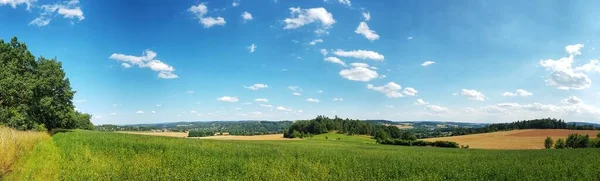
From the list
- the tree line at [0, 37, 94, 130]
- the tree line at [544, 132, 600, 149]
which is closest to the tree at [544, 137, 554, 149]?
the tree line at [544, 132, 600, 149]

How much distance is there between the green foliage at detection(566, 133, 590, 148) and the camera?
79.7 metres

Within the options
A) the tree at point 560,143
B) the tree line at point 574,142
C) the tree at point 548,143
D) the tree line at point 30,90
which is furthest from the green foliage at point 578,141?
the tree line at point 30,90

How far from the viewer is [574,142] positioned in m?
82.4

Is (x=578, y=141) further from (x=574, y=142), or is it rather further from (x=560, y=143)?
(x=560, y=143)

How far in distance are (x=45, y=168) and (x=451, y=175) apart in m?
19.3

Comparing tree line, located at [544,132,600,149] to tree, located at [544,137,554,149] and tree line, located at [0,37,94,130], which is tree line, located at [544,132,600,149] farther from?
tree line, located at [0,37,94,130]

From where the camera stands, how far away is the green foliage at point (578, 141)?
79.7 m

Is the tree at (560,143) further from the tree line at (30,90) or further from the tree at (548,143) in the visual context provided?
the tree line at (30,90)

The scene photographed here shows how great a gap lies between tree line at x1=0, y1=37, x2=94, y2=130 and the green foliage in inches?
3874

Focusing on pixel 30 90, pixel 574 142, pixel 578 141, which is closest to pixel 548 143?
pixel 574 142

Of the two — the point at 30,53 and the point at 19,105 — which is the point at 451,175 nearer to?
the point at 19,105

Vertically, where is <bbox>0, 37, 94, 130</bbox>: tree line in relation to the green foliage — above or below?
above

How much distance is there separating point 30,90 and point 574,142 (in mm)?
102201

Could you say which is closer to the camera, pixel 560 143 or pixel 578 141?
pixel 578 141
